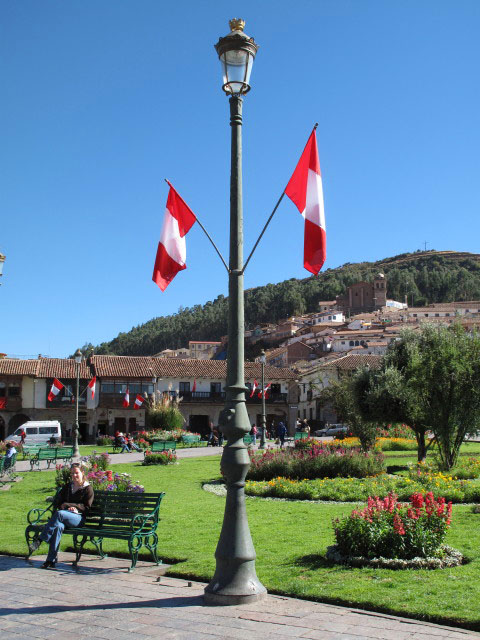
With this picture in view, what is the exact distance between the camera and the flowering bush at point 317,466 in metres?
18.6

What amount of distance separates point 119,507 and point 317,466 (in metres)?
10.0

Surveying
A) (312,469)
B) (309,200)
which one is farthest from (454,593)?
(312,469)

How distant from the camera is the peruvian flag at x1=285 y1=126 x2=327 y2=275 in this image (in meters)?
7.70

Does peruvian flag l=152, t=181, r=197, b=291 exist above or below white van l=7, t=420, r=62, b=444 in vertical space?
above

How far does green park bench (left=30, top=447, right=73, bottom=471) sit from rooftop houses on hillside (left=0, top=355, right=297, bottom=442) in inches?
1044

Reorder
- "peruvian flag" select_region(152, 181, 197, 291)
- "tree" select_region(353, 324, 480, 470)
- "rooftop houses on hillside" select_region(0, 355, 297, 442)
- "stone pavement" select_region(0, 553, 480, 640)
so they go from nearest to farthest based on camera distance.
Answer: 1. "stone pavement" select_region(0, 553, 480, 640)
2. "peruvian flag" select_region(152, 181, 197, 291)
3. "tree" select_region(353, 324, 480, 470)
4. "rooftop houses on hillside" select_region(0, 355, 297, 442)

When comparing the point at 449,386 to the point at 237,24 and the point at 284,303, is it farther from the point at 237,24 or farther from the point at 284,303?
the point at 284,303

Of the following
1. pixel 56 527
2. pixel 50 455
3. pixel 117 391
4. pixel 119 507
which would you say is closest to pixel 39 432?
pixel 50 455

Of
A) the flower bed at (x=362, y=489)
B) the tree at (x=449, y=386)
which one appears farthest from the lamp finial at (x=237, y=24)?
the tree at (x=449, y=386)

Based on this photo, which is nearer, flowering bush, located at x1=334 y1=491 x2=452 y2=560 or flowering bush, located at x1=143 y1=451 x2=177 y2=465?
flowering bush, located at x1=334 y1=491 x2=452 y2=560

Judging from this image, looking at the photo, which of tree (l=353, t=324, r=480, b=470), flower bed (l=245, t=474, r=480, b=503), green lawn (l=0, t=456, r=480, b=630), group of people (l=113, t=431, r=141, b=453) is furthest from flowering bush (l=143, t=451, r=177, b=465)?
tree (l=353, t=324, r=480, b=470)

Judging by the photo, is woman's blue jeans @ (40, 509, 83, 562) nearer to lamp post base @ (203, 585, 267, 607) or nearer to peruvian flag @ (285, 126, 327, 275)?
lamp post base @ (203, 585, 267, 607)

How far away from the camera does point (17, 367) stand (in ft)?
185

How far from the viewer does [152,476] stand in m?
21.1
